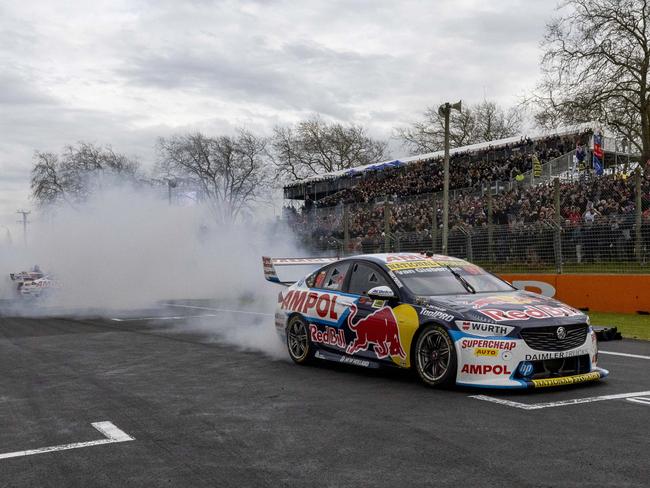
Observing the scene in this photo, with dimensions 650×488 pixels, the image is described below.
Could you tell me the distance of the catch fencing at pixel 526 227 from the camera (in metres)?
13.8

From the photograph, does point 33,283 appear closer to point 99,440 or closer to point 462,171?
point 462,171

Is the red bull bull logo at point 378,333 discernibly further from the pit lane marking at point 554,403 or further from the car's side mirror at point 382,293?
the pit lane marking at point 554,403

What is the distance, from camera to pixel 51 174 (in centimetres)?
7494

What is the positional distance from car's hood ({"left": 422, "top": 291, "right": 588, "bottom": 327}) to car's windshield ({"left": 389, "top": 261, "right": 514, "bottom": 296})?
10.1 inches

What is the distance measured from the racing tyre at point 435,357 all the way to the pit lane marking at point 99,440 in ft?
9.66

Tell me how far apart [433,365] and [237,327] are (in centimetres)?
743

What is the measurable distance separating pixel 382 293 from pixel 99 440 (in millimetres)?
3249

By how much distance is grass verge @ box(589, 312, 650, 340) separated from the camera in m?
11.6

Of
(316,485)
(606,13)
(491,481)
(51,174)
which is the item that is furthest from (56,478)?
(51,174)

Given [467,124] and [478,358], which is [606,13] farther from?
[467,124]

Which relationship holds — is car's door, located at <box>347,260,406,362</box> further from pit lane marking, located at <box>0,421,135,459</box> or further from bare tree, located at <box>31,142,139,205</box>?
bare tree, located at <box>31,142,139,205</box>

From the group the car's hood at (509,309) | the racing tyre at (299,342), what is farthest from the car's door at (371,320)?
the racing tyre at (299,342)

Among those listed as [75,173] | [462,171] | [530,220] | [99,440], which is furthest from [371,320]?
[75,173]

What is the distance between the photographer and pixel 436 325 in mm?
7082
